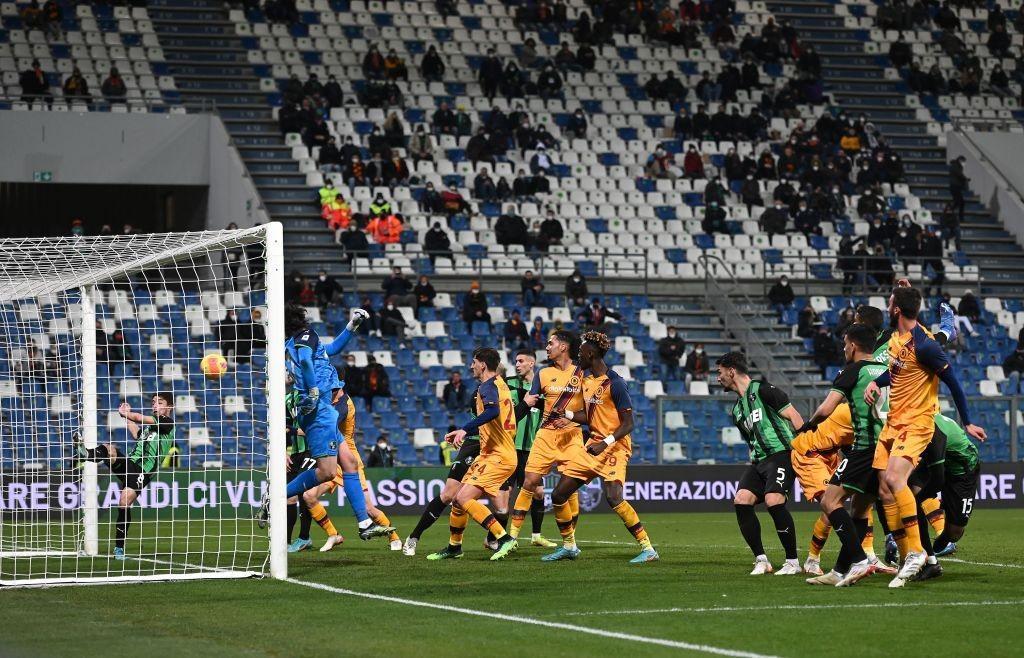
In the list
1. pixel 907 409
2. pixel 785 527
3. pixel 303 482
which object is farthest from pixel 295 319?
pixel 907 409

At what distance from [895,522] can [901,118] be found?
3267 cm

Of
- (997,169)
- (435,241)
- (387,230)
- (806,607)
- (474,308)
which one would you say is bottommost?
(806,607)

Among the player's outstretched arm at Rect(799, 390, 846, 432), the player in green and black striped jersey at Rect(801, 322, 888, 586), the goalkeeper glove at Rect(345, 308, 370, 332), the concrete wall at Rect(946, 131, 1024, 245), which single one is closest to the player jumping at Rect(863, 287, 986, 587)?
the player in green and black striped jersey at Rect(801, 322, 888, 586)

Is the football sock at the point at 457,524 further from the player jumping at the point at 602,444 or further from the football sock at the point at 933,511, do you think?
the football sock at the point at 933,511

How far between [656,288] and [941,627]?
25.5 m

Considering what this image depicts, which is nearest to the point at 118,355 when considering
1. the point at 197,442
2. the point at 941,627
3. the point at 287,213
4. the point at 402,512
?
the point at 197,442

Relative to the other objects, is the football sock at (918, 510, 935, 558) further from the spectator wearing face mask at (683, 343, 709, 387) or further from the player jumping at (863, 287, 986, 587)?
the spectator wearing face mask at (683, 343, 709, 387)

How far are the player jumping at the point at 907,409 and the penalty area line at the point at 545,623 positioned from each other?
3.33 metres

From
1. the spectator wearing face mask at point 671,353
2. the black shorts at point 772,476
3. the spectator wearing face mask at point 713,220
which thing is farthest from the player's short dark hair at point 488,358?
the spectator wearing face mask at point 713,220

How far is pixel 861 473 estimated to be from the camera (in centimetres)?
1247

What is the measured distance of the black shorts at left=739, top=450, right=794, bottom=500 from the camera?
13.5m

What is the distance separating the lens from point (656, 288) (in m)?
35.2

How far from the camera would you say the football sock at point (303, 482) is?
1547 centimetres

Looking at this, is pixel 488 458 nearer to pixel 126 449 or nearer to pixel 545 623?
pixel 126 449
